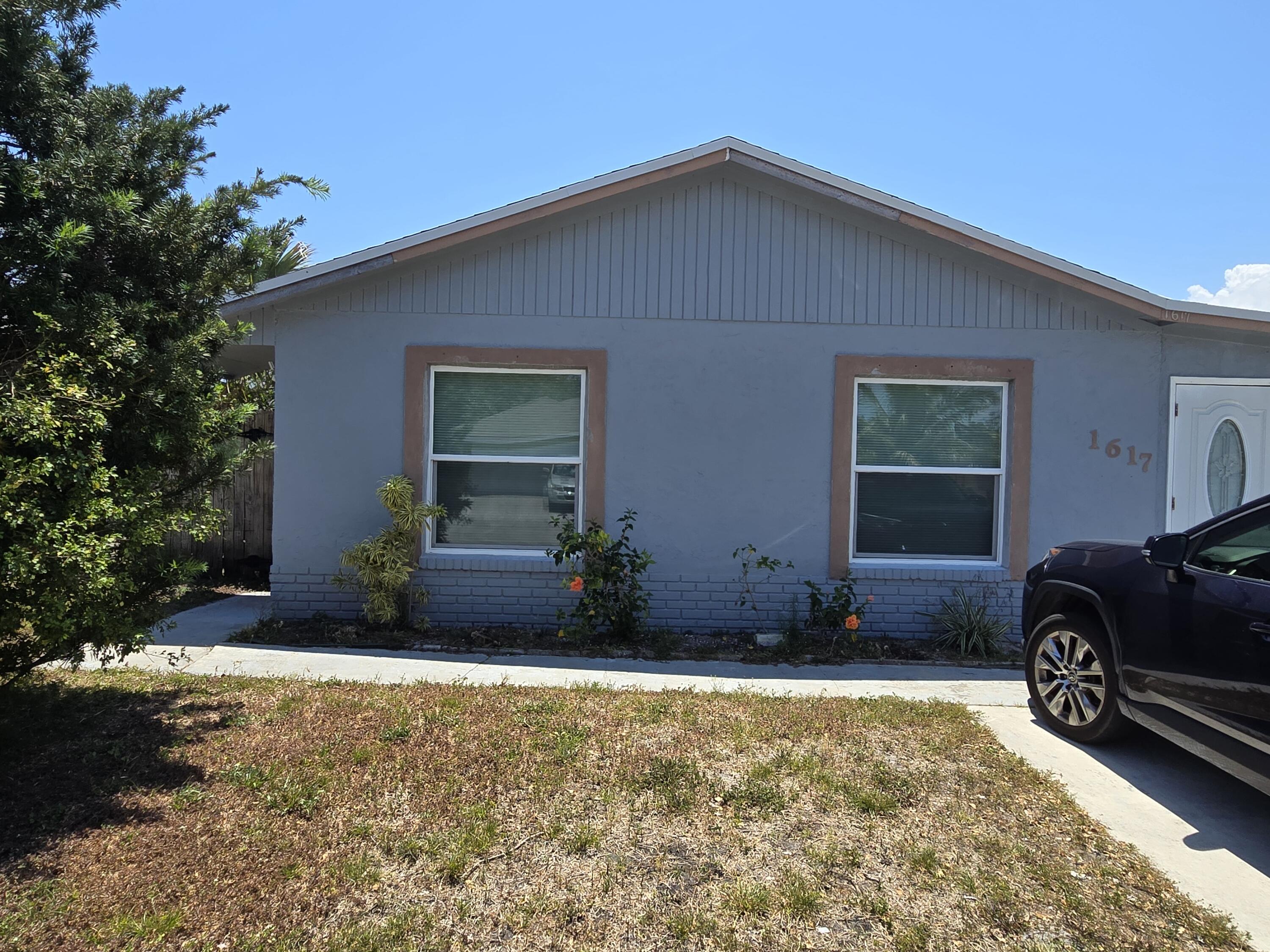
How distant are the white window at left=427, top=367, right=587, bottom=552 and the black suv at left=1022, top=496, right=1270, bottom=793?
4.33m

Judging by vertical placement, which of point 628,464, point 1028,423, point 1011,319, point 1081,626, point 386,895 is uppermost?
point 1011,319

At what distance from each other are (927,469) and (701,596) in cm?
249

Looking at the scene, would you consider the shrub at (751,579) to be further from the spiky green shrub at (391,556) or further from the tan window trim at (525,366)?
the spiky green shrub at (391,556)

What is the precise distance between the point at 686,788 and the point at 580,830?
2.28 ft

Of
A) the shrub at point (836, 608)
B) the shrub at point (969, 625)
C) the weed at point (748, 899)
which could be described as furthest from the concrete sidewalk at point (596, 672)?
the weed at point (748, 899)

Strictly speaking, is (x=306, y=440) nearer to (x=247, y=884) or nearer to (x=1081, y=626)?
(x=247, y=884)

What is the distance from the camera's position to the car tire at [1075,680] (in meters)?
4.97

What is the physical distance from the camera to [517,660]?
282 inches

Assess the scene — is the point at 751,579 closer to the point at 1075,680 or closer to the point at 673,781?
the point at 1075,680

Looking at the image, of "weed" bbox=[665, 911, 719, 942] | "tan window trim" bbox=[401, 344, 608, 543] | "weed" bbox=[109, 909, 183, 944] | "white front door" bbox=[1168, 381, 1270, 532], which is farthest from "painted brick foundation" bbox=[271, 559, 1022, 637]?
"weed" bbox=[109, 909, 183, 944]

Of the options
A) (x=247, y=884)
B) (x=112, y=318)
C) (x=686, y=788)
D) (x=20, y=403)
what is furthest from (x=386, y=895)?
(x=112, y=318)

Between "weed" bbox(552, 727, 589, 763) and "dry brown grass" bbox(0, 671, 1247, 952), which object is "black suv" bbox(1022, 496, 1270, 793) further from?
"weed" bbox(552, 727, 589, 763)

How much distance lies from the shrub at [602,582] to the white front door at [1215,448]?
5.16m

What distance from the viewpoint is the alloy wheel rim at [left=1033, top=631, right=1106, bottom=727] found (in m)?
5.09
